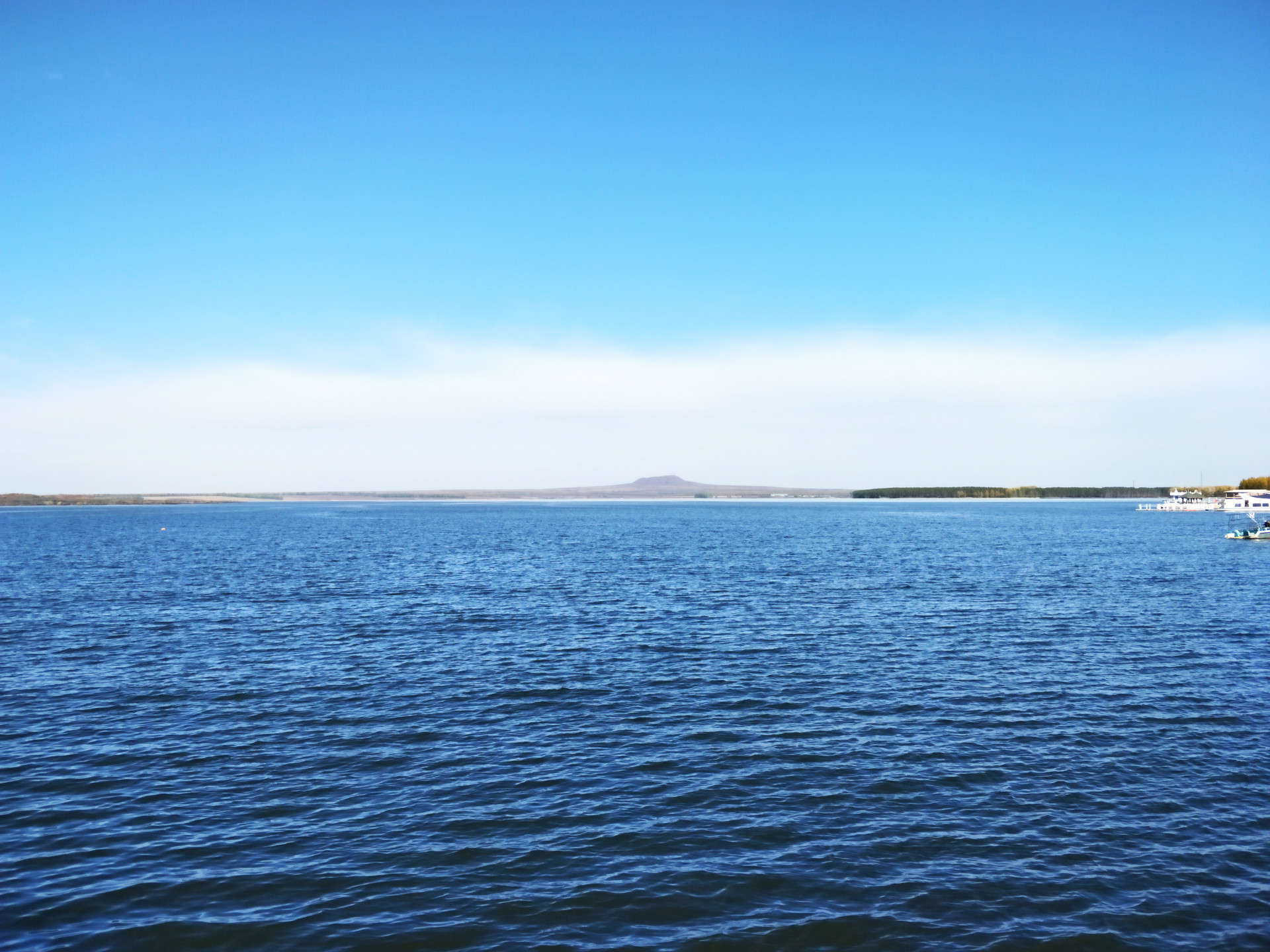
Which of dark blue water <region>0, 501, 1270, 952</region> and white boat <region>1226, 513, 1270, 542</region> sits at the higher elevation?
white boat <region>1226, 513, 1270, 542</region>

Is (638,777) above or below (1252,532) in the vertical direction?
below

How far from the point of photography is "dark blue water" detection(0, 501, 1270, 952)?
56.4ft

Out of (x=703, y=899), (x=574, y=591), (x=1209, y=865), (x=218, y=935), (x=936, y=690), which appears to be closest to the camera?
(x=218, y=935)

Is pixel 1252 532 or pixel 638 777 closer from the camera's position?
pixel 638 777

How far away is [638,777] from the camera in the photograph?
24.7 meters

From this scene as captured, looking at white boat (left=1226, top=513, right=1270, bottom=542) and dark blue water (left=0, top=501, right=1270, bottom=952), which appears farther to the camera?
white boat (left=1226, top=513, right=1270, bottom=542)

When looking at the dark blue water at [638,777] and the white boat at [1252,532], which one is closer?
the dark blue water at [638,777]

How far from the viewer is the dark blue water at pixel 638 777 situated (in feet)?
56.4

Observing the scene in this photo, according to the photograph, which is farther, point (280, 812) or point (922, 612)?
point (922, 612)

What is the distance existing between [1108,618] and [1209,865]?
36.4 meters

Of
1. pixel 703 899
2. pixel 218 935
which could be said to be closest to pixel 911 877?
pixel 703 899

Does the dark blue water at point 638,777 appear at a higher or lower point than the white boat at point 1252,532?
lower

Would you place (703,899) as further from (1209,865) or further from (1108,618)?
(1108,618)

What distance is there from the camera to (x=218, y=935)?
16.5 metres
